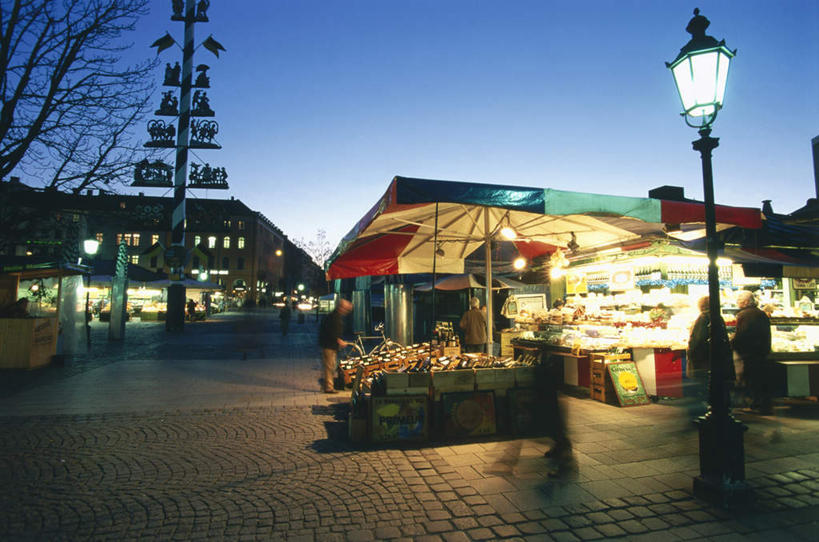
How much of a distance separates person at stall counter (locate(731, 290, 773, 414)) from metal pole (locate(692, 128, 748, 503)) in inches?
134

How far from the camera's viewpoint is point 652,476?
409 cm

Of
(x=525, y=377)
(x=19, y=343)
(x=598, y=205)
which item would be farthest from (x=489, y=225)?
(x=19, y=343)

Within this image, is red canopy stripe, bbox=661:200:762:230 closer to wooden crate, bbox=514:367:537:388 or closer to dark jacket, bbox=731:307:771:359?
dark jacket, bbox=731:307:771:359

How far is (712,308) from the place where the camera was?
3807 millimetres

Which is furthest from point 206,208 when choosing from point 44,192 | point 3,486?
point 3,486

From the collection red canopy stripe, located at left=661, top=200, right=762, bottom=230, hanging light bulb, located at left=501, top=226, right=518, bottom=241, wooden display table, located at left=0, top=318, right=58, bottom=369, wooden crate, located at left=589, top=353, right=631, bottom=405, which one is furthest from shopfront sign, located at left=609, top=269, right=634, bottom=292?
wooden display table, located at left=0, top=318, right=58, bottom=369

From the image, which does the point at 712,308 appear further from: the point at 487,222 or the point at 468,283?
the point at 468,283

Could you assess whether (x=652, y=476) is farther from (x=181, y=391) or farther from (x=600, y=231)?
(x=181, y=391)

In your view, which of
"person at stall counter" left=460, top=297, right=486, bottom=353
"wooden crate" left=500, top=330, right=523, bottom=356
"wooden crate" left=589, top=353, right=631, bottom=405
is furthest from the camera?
"wooden crate" left=500, top=330, right=523, bottom=356

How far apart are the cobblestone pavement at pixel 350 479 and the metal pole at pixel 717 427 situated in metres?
0.16

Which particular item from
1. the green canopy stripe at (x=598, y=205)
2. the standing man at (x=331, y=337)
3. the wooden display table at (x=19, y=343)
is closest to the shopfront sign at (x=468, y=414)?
the green canopy stripe at (x=598, y=205)

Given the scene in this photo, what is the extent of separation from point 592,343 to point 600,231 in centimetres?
194

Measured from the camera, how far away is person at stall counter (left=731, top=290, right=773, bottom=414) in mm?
6332

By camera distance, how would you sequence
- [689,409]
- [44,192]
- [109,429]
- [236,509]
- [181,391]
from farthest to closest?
[44,192] < [181,391] < [689,409] < [109,429] < [236,509]
